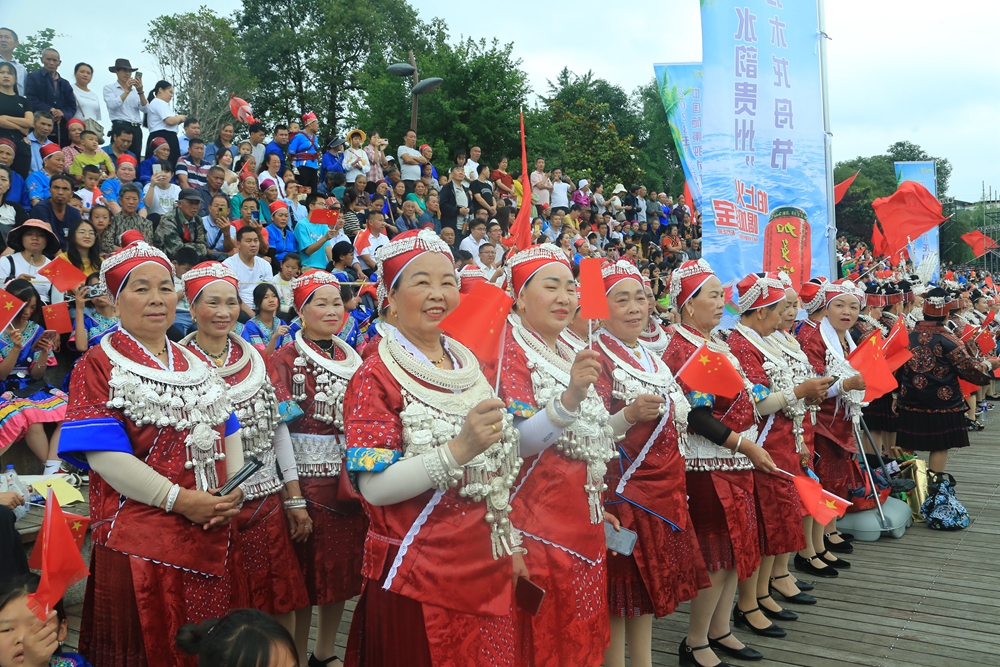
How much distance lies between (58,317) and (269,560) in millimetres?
3523

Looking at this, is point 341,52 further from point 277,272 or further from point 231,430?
point 231,430

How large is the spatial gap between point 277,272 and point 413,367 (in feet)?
21.9

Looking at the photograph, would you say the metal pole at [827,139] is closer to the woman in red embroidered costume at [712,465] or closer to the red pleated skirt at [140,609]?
the woman in red embroidered costume at [712,465]

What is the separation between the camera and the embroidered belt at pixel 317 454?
366 cm

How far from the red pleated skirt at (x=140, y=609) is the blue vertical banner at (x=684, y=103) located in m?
9.10

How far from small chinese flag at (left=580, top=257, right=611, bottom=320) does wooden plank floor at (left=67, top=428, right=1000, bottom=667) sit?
2301 mm

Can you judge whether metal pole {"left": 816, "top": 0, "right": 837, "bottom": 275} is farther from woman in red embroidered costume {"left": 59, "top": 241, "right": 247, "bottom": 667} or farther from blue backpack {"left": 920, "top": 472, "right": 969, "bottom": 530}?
woman in red embroidered costume {"left": 59, "top": 241, "right": 247, "bottom": 667}

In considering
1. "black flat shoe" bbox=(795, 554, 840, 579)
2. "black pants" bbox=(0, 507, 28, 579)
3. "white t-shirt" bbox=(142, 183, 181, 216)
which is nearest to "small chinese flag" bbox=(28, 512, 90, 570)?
"black pants" bbox=(0, 507, 28, 579)

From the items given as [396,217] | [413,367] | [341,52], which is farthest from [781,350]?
[341,52]

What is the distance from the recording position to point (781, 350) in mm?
4758

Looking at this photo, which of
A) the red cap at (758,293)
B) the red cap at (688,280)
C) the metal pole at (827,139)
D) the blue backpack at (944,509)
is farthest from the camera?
the metal pole at (827,139)

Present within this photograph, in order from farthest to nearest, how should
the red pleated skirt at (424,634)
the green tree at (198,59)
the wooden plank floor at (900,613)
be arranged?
the green tree at (198,59) < the wooden plank floor at (900,613) < the red pleated skirt at (424,634)

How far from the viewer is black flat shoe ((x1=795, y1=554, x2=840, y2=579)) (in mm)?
5523

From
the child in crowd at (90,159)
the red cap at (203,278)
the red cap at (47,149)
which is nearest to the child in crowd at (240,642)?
the red cap at (203,278)
